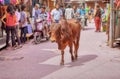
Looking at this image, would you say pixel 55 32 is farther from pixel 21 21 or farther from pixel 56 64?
pixel 21 21

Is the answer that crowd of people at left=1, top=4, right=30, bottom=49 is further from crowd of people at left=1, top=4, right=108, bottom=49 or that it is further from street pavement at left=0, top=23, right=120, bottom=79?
street pavement at left=0, top=23, right=120, bottom=79

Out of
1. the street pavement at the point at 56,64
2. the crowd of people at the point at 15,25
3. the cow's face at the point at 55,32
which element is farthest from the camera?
the crowd of people at the point at 15,25

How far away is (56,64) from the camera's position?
39.5 feet

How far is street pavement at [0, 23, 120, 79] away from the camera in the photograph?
1045cm

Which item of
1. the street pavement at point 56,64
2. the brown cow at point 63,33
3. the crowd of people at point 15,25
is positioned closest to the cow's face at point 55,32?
the brown cow at point 63,33

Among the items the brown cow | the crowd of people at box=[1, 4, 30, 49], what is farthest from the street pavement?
the crowd of people at box=[1, 4, 30, 49]

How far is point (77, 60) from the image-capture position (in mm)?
12695

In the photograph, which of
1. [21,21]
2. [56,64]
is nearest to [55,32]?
[56,64]

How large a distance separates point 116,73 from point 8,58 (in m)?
4.61

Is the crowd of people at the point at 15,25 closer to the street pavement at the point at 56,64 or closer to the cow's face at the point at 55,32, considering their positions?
the street pavement at the point at 56,64

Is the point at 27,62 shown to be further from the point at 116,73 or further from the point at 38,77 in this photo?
the point at 116,73

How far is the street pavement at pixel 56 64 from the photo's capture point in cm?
1045

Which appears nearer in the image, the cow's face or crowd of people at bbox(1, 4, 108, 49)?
the cow's face

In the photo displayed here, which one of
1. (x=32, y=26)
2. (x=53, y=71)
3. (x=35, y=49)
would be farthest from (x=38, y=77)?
(x=32, y=26)
